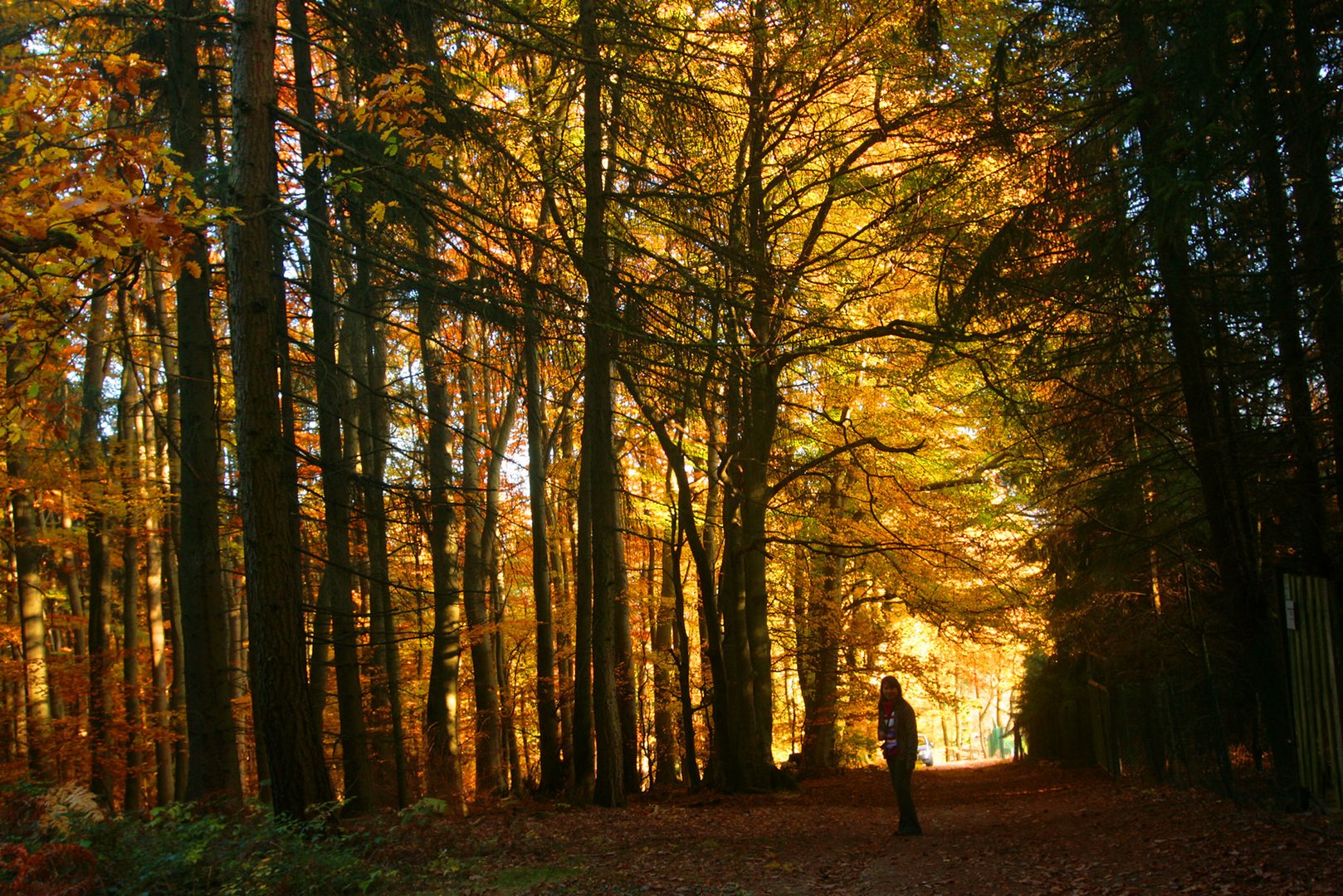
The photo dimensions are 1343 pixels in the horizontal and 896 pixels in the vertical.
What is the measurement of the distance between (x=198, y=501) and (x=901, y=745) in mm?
7918

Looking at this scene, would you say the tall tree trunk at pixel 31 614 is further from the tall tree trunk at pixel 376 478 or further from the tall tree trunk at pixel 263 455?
the tall tree trunk at pixel 263 455

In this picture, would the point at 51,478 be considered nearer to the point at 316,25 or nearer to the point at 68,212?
the point at 316,25

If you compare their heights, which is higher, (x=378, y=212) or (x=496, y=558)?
(x=378, y=212)

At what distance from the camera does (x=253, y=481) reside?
768 cm

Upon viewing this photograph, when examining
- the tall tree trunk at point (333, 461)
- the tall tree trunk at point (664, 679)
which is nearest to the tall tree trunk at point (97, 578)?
the tall tree trunk at point (333, 461)

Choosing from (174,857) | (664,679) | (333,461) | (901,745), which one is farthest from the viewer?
(664,679)

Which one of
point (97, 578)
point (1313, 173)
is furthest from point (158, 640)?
point (1313, 173)

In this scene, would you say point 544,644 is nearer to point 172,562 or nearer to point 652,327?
point 652,327

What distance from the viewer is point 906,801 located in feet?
34.1

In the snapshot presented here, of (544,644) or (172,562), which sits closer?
(544,644)

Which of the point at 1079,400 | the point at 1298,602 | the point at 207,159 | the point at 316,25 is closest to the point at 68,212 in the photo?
the point at 207,159

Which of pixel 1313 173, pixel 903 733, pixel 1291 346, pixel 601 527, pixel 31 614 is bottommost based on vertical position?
pixel 903 733

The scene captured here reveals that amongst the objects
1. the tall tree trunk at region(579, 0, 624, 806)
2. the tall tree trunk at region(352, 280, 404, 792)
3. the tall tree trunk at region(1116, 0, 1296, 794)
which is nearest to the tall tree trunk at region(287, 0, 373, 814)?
the tall tree trunk at region(352, 280, 404, 792)

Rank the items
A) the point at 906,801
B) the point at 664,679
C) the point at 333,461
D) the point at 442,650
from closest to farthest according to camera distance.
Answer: the point at 333,461 < the point at 906,801 < the point at 442,650 < the point at 664,679
